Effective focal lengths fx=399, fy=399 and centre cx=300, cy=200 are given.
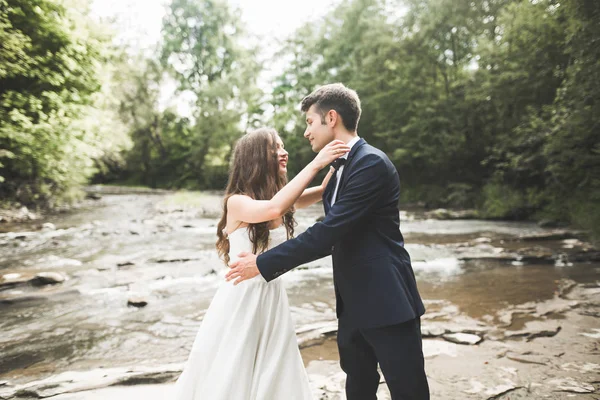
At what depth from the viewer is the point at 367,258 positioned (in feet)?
7.08

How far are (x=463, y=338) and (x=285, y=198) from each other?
3403 millimetres

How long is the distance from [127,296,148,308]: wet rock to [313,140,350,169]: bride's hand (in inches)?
213

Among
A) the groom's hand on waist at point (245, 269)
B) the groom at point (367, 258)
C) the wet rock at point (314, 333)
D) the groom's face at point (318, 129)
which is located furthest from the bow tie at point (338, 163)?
the wet rock at point (314, 333)

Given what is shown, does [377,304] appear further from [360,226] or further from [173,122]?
[173,122]

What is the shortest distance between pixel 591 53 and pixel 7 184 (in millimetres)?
20097

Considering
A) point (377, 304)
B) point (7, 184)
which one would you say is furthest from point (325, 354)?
point (7, 184)

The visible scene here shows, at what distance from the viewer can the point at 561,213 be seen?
571 inches

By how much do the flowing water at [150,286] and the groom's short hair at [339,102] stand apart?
342 cm

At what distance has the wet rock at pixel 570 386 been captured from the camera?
10.6 feet

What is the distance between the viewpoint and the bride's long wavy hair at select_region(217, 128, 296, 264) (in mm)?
2562

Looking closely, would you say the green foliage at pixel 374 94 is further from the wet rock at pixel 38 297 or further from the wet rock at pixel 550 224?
the wet rock at pixel 38 297

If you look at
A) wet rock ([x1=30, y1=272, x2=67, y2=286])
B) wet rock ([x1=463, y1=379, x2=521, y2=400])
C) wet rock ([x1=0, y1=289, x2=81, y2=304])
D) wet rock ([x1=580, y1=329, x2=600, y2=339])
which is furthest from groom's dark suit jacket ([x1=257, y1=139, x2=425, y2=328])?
wet rock ([x1=30, y1=272, x2=67, y2=286])

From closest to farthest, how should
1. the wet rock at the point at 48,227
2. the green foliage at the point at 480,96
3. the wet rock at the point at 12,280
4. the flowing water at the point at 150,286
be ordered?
the flowing water at the point at 150,286 → the wet rock at the point at 12,280 → the green foliage at the point at 480,96 → the wet rock at the point at 48,227

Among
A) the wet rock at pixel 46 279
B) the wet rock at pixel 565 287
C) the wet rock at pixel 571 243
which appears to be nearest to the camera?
the wet rock at pixel 565 287
